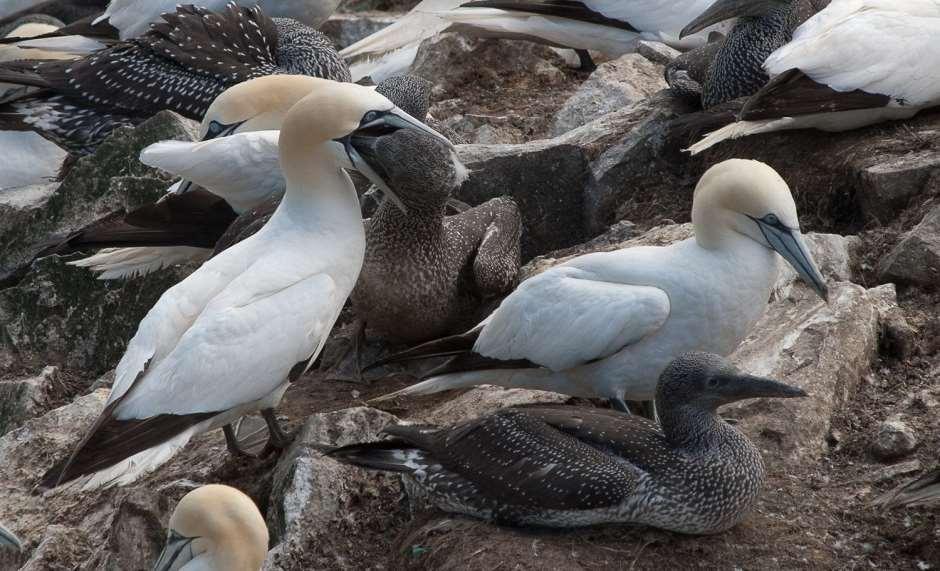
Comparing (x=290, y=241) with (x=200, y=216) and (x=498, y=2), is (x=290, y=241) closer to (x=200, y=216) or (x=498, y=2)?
(x=200, y=216)

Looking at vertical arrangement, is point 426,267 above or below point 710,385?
below

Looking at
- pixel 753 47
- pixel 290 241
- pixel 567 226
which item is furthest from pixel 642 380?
pixel 753 47

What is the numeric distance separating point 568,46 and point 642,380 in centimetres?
559

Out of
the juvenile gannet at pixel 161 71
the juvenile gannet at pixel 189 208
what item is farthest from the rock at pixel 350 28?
the juvenile gannet at pixel 189 208

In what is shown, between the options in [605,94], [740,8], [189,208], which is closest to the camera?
[189,208]

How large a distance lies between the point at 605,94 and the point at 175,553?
5.10m

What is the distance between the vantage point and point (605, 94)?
9.12 meters

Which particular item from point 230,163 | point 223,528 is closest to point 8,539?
point 223,528

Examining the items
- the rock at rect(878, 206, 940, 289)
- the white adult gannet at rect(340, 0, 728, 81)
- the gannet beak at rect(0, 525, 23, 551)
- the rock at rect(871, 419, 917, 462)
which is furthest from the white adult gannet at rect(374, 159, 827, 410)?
the white adult gannet at rect(340, 0, 728, 81)

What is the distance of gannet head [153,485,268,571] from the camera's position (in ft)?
14.9

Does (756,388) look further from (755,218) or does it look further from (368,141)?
(368,141)

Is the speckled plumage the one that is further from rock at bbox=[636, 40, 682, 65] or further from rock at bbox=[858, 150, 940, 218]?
rock at bbox=[636, 40, 682, 65]

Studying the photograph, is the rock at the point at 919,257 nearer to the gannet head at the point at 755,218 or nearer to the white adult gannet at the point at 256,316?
the gannet head at the point at 755,218

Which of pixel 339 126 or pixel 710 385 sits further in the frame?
pixel 339 126
